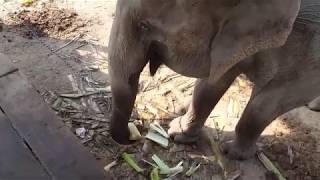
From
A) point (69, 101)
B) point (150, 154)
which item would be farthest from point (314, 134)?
point (69, 101)

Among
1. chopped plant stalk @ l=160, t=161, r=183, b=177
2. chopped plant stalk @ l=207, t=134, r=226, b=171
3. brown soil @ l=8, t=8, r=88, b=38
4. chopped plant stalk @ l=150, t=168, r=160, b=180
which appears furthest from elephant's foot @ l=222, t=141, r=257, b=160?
brown soil @ l=8, t=8, r=88, b=38

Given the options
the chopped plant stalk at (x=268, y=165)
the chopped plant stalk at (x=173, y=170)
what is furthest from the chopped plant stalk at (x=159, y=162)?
the chopped plant stalk at (x=268, y=165)

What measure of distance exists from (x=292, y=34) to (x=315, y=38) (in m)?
0.12

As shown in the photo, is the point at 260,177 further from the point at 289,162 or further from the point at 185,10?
the point at 185,10

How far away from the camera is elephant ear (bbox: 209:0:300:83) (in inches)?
69.1

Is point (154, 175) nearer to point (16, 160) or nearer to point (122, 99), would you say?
point (122, 99)

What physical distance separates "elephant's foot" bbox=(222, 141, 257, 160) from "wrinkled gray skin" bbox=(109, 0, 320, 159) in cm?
→ 17

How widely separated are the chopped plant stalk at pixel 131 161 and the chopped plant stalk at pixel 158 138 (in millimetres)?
183

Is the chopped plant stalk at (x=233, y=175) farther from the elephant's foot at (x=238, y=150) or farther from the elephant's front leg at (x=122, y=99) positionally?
the elephant's front leg at (x=122, y=99)

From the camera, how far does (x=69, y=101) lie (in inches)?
119

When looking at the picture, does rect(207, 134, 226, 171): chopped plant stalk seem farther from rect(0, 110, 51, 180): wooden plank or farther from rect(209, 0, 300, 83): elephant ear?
rect(0, 110, 51, 180): wooden plank

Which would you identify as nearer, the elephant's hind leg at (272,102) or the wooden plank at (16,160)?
the wooden plank at (16,160)

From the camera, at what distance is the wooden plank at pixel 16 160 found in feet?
6.35

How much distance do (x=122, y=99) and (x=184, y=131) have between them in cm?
76
